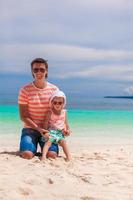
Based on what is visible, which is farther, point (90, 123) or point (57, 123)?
point (90, 123)

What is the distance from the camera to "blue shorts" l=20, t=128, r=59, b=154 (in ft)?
19.3

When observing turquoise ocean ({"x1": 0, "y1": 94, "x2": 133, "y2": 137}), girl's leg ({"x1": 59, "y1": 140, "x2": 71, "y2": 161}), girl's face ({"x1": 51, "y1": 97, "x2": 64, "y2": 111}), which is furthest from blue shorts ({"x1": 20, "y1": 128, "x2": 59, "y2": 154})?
turquoise ocean ({"x1": 0, "y1": 94, "x2": 133, "y2": 137})

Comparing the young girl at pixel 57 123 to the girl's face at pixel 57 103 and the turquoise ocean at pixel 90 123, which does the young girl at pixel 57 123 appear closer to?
the girl's face at pixel 57 103

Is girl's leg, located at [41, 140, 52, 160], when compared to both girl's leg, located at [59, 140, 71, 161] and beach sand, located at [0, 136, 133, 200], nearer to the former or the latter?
beach sand, located at [0, 136, 133, 200]

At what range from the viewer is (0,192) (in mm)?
4230

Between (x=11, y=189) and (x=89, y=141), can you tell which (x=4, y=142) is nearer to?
(x=89, y=141)

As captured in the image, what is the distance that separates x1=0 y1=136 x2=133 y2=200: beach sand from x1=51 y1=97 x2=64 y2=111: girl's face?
0.67 m

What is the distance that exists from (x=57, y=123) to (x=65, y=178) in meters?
Result: 1.21

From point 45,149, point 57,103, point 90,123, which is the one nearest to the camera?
point 45,149

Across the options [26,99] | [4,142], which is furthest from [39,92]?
[4,142]

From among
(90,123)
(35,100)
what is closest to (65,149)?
(35,100)

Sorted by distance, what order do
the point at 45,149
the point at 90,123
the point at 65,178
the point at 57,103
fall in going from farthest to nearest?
the point at 90,123 < the point at 57,103 < the point at 45,149 < the point at 65,178

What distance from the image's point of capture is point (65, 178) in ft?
Result: 16.1

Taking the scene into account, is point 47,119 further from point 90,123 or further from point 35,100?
point 90,123
